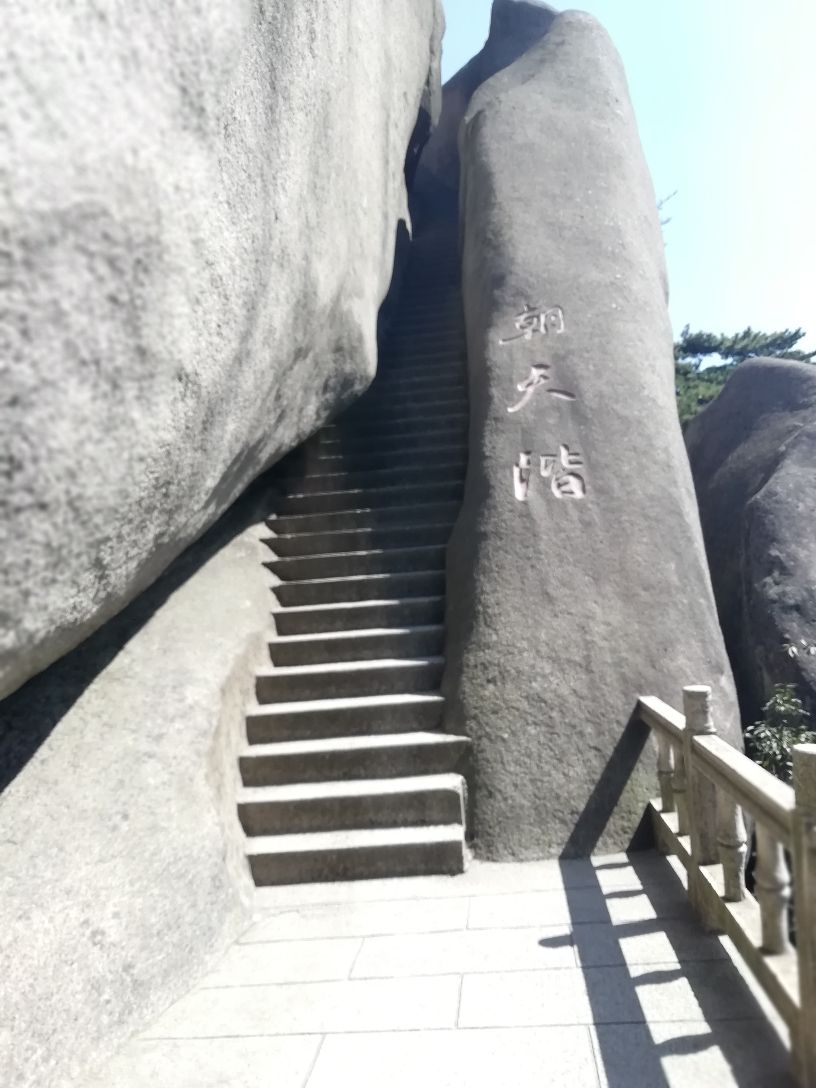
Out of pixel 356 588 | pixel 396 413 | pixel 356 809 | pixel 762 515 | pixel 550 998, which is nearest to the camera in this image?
pixel 550 998

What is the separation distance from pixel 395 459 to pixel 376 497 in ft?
1.81

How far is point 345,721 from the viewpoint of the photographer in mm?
5031

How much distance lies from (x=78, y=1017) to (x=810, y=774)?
8.33 feet

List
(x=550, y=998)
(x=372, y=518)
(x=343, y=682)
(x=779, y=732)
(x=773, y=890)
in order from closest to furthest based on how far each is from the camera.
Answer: (x=773, y=890) < (x=550, y=998) < (x=343, y=682) < (x=779, y=732) < (x=372, y=518)

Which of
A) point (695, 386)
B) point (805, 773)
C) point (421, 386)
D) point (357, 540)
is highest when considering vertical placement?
→ point (695, 386)

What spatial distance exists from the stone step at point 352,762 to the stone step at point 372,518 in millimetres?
2210

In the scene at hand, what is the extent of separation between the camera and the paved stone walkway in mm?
2664

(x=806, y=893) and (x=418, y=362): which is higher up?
(x=418, y=362)

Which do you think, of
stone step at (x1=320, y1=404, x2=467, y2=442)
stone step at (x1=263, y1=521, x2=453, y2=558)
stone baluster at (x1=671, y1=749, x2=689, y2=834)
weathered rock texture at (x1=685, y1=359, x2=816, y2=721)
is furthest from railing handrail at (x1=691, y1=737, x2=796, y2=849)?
stone step at (x1=320, y1=404, x2=467, y2=442)

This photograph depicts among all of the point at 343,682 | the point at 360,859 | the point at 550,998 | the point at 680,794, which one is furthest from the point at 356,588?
the point at 550,998

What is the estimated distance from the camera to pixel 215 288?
3.03 meters

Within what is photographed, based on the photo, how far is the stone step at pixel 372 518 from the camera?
6.62m

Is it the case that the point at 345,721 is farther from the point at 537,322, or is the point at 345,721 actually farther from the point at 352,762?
the point at 537,322

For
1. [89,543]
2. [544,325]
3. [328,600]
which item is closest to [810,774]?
[89,543]
